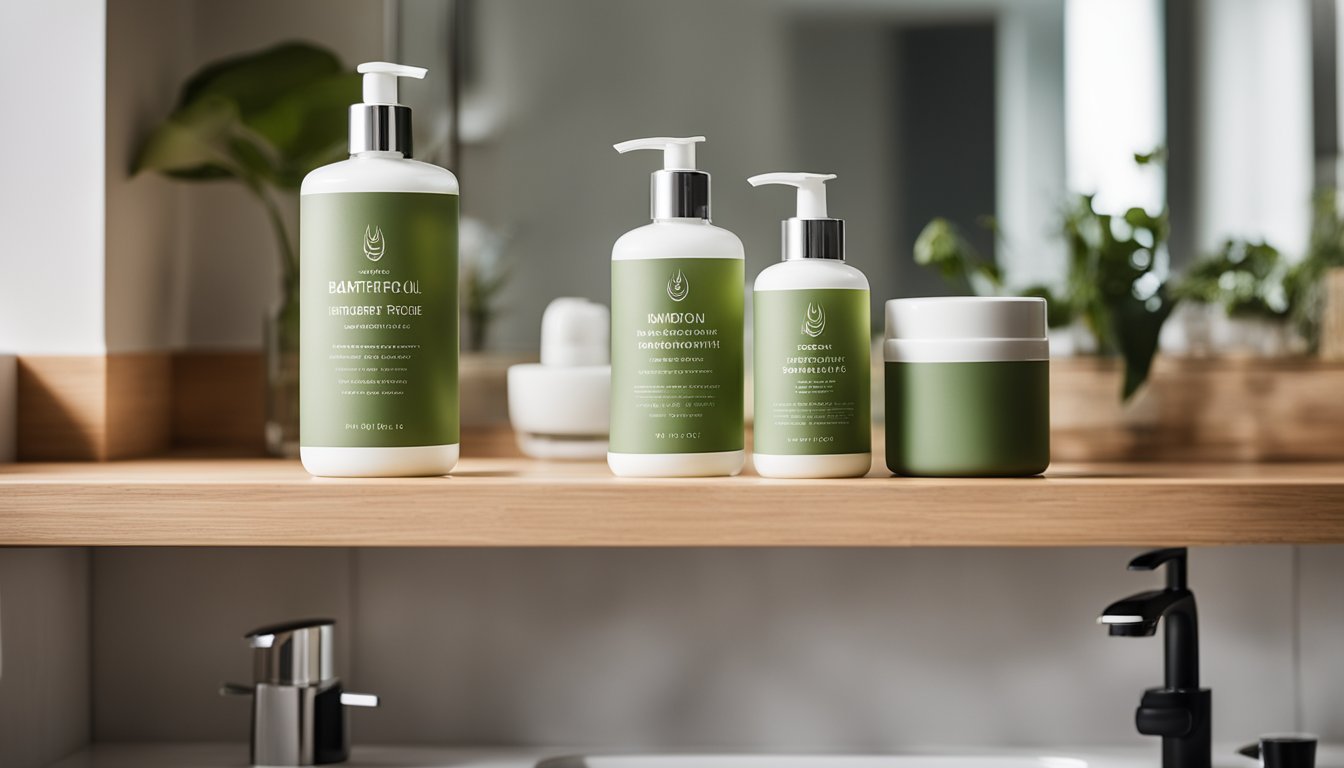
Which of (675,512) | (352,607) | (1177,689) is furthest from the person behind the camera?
(352,607)

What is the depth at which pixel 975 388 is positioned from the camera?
0.65m

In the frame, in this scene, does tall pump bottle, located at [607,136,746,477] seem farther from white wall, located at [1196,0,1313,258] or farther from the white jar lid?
white wall, located at [1196,0,1313,258]

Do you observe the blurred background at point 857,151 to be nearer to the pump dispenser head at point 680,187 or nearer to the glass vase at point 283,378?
the glass vase at point 283,378

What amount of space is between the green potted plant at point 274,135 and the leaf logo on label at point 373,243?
0.23 meters

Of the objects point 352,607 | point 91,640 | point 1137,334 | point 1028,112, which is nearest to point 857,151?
point 1028,112

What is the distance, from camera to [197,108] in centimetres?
87

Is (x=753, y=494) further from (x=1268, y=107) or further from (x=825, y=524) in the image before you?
(x=1268, y=107)

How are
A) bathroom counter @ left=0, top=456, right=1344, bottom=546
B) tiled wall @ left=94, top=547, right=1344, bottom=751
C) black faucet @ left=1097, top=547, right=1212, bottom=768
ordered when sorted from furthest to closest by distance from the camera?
tiled wall @ left=94, top=547, right=1344, bottom=751
black faucet @ left=1097, top=547, right=1212, bottom=768
bathroom counter @ left=0, top=456, right=1344, bottom=546

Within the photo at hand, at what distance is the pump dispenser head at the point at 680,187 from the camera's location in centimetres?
67

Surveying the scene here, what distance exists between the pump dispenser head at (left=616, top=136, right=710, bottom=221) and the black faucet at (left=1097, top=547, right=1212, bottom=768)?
0.35m

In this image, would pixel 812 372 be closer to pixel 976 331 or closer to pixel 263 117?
pixel 976 331

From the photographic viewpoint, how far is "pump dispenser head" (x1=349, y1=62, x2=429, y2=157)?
66cm

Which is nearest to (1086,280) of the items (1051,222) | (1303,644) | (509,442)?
(1051,222)

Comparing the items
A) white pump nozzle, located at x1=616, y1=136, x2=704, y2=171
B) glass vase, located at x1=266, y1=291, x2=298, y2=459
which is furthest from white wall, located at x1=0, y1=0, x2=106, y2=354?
white pump nozzle, located at x1=616, y1=136, x2=704, y2=171
